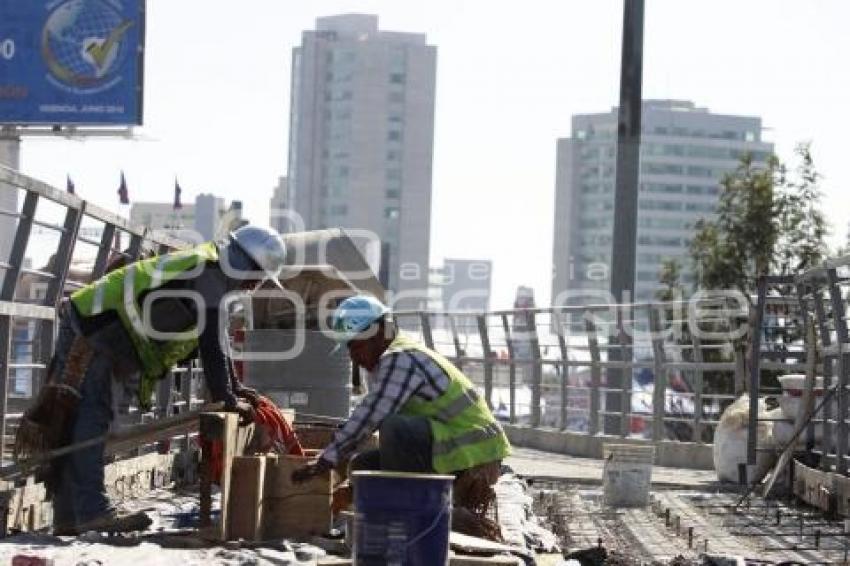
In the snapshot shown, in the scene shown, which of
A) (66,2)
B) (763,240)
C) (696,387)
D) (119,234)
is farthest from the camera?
(66,2)

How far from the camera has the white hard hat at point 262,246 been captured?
10.2 metres

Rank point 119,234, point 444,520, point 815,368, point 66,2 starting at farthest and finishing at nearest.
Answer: point 66,2 < point 815,368 < point 119,234 < point 444,520

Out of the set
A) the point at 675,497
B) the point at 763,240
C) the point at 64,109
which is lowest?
the point at 675,497

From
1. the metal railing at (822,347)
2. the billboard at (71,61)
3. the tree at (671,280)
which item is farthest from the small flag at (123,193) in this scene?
the metal railing at (822,347)

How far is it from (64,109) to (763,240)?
14.5 metres

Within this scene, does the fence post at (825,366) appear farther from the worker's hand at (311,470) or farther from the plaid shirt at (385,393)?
the worker's hand at (311,470)

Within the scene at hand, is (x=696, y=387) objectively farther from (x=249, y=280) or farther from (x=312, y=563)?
(x=312, y=563)

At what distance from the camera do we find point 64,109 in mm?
38031

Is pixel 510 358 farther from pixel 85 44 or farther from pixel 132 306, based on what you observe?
pixel 132 306

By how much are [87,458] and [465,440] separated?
6.68 ft

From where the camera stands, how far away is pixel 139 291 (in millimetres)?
10227

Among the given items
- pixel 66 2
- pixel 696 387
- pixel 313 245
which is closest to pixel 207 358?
pixel 313 245

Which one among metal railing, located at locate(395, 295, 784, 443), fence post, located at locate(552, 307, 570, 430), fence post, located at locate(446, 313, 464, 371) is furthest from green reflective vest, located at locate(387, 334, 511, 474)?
fence post, located at locate(446, 313, 464, 371)

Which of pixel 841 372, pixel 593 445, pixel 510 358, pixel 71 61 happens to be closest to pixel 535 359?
pixel 510 358
